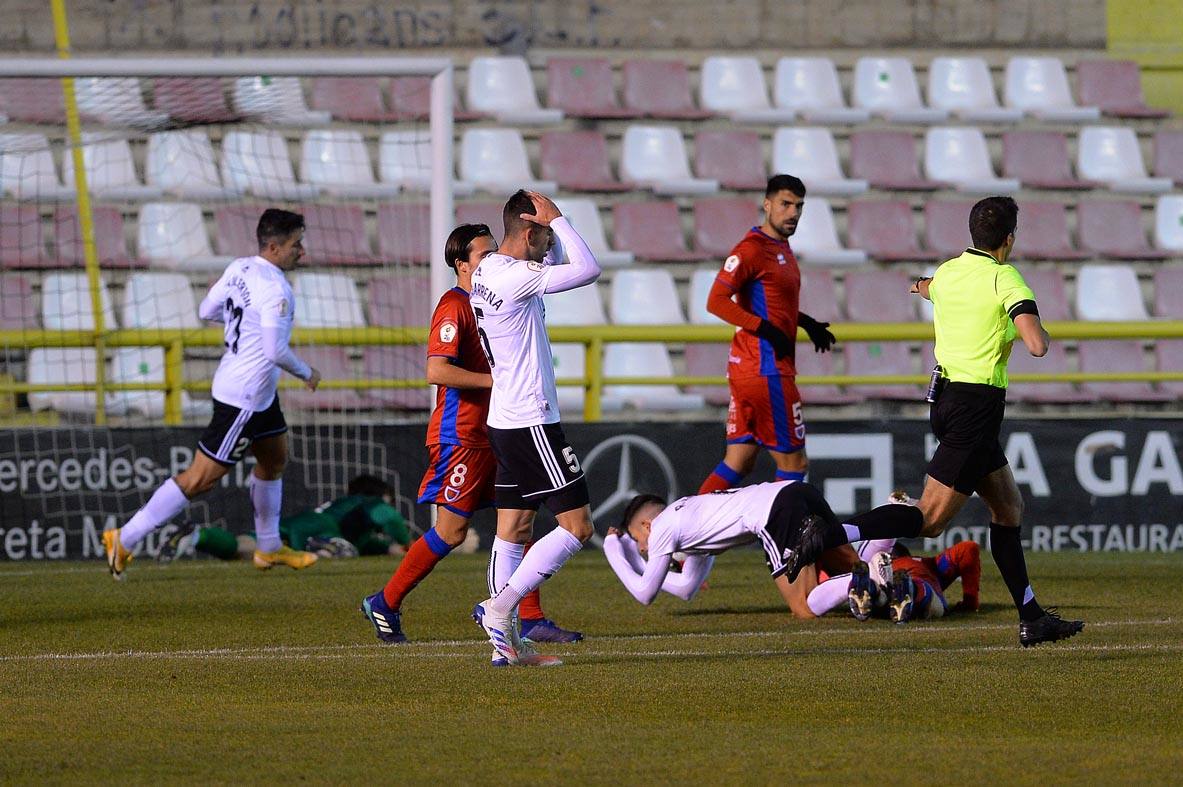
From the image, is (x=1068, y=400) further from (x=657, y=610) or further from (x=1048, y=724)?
(x=1048, y=724)

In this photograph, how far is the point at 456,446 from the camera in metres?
7.73

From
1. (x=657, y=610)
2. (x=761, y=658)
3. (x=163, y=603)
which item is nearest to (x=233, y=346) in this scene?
(x=163, y=603)

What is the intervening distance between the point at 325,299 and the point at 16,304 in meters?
2.51

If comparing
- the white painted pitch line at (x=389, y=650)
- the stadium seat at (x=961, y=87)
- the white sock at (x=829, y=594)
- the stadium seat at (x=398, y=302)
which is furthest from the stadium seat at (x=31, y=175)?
the white sock at (x=829, y=594)

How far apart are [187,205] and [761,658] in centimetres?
956

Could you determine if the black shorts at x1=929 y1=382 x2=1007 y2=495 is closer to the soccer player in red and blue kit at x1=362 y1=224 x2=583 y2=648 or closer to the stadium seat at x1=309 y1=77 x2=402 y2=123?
the soccer player in red and blue kit at x1=362 y1=224 x2=583 y2=648

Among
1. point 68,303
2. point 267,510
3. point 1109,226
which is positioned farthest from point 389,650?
point 1109,226

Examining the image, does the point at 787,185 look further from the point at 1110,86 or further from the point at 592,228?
the point at 1110,86

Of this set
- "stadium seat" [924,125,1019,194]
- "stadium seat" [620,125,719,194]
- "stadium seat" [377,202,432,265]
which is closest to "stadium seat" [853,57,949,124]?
"stadium seat" [924,125,1019,194]

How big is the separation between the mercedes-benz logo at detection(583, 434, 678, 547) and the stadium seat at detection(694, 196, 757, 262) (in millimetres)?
3659

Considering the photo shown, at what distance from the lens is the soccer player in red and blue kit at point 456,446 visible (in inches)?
297

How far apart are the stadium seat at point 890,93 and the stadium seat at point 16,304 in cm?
821

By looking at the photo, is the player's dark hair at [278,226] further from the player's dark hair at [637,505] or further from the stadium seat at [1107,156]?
the stadium seat at [1107,156]

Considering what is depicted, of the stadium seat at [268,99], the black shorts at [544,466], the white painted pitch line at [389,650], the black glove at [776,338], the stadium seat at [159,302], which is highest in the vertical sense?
the stadium seat at [268,99]
